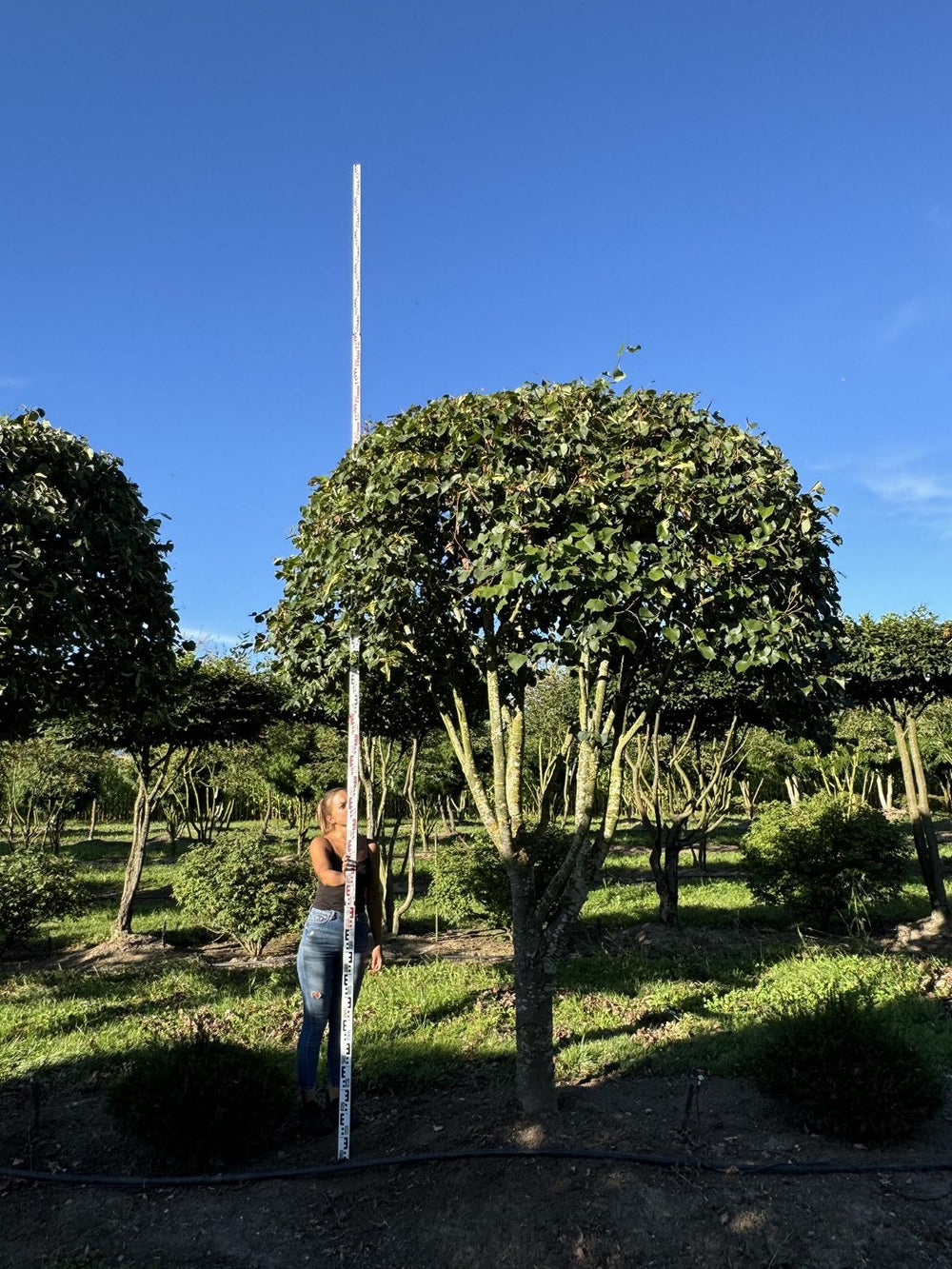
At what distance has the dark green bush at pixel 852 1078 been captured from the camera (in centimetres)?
434

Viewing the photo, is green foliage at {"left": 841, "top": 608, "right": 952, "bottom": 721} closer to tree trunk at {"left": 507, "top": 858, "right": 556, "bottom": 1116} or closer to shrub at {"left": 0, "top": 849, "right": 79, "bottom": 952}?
tree trunk at {"left": 507, "top": 858, "right": 556, "bottom": 1116}

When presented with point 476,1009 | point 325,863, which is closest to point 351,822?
point 325,863

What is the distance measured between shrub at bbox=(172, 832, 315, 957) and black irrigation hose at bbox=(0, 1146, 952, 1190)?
6.31m

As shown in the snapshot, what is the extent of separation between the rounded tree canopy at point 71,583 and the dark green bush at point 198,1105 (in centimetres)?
287

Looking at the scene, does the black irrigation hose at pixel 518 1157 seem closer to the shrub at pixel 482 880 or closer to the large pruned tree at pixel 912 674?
the shrub at pixel 482 880

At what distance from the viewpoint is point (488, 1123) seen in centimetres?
462

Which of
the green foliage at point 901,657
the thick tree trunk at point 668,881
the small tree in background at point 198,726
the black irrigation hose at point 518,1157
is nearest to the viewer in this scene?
the black irrigation hose at point 518,1157

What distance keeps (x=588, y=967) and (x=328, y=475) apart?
7052mm

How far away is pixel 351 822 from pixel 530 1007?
5.15 feet

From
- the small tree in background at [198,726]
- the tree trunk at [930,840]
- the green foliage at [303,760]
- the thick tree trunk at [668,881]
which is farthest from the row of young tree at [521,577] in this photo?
the green foliage at [303,760]

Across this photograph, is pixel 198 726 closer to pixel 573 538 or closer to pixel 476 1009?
pixel 476 1009

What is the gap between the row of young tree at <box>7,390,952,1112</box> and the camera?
14.1ft

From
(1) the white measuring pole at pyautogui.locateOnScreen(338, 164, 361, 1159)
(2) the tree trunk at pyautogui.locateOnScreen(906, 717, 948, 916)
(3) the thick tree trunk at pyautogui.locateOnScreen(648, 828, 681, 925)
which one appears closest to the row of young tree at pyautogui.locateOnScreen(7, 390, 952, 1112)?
(1) the white measuring pole at pyautogui.locateOnScreen(338, 164, 361, 1159)

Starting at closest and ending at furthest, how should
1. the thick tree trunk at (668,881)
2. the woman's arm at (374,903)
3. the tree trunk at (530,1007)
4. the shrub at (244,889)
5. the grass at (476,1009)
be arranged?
1. the tree trunk at (530,1007)
2. the woman's arm at (374,903)
3. the grass at (476,1009)
4. the shrub at (244,889)
5. the thick tree trunk at (668,881)
